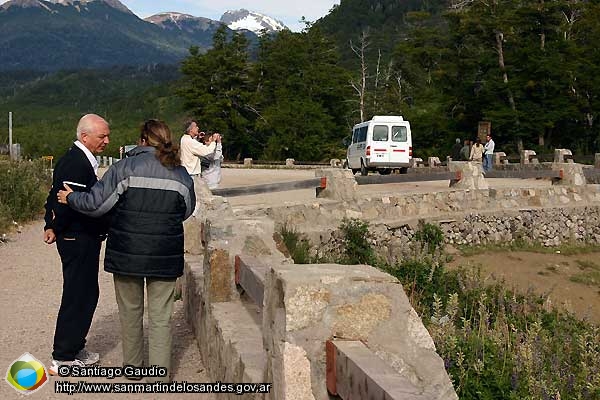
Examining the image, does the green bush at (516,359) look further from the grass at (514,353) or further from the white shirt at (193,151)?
the white shirt at (193,151)

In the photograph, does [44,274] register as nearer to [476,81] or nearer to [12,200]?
[12,200]

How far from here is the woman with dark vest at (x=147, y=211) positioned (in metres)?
5.03

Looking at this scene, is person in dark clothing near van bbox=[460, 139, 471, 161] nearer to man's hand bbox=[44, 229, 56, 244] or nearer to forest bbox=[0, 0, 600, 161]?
forest bbox=[0, 0, 600, 161]

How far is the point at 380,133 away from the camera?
27.9 meters

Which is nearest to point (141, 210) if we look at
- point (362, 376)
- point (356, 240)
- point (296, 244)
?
point (362, 376)

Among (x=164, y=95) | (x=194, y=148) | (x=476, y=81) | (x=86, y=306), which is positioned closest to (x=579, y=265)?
(x=194, y=148)

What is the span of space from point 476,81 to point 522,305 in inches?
1284

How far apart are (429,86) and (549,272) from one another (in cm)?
3686

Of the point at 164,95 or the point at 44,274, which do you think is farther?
the point at 164,95

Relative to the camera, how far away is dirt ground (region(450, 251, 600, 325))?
50.8ft

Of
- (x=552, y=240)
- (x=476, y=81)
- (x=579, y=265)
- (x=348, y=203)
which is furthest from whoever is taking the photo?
(x=476, y=81)

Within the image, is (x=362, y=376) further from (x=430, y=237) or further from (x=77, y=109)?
(x=77, y=109)

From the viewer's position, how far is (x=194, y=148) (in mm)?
10820

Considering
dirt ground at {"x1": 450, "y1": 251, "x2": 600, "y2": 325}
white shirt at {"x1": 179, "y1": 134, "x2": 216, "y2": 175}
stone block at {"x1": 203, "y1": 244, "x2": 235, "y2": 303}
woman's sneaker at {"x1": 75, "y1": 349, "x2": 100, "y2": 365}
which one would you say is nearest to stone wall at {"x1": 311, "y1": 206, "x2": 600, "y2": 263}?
dirt ground at {"x1": 450, "y1": 251, "x2": 600, "y2": 325}
